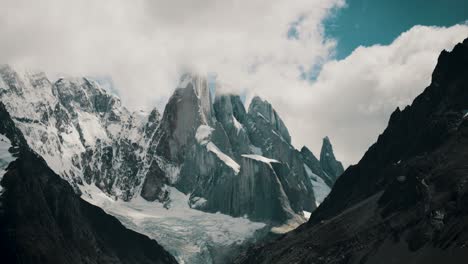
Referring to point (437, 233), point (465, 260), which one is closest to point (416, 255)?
point (437, 233)

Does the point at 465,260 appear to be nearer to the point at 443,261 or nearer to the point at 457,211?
the point at 443,261

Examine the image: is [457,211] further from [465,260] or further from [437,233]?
[465,260]

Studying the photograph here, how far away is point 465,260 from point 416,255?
1095 inches

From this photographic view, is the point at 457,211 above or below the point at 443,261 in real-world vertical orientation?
above

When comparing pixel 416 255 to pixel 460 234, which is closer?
pixel 460 234

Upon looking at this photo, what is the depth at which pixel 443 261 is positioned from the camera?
17575 cm

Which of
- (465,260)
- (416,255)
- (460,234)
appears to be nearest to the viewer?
(465,260)

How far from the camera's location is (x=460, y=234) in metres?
182

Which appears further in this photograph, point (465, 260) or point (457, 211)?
point (457, 211)

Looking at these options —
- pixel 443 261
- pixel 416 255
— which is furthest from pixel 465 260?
pixel 416 255

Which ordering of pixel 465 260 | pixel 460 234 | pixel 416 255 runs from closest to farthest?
pixel 465 260 → pixel 460 234 → pixel 416 255

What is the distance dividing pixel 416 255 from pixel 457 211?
16.6m

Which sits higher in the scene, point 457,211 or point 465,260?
point 457,211

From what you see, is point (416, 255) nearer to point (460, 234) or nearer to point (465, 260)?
point (460, 234)
